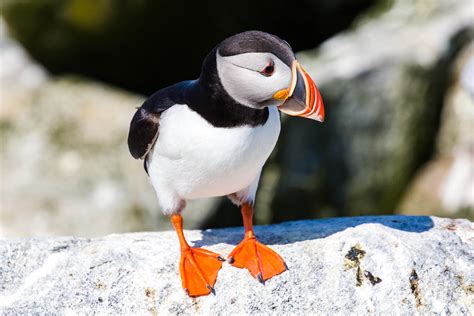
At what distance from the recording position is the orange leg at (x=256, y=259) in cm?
422

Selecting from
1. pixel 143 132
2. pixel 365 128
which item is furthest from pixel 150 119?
pixel 365 128

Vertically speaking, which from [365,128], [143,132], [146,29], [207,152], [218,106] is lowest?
[146,29]

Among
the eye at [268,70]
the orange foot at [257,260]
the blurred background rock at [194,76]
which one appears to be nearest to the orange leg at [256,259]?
the orange foot at [257,260]

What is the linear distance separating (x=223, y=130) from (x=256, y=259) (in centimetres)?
72

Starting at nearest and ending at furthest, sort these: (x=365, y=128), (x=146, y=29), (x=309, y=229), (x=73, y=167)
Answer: (x=309, y=229) → (x=365, y=128) → (x=73, y=167) → (x=146, y=29)

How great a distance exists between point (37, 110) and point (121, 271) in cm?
563

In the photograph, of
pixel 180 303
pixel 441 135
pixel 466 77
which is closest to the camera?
pixel 180 303

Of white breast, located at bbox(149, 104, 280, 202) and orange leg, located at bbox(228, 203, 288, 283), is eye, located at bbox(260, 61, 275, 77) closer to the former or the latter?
white breast, located at bbox(149, 104, 280, 202)

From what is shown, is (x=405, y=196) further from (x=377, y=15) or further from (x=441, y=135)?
(x=377, y=15)

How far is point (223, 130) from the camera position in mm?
4023

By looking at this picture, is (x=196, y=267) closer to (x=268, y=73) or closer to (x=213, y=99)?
(x=213, y=99)

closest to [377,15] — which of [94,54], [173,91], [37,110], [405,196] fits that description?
[405,196]

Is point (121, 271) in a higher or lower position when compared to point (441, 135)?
higher

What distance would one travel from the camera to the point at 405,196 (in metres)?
9.00
